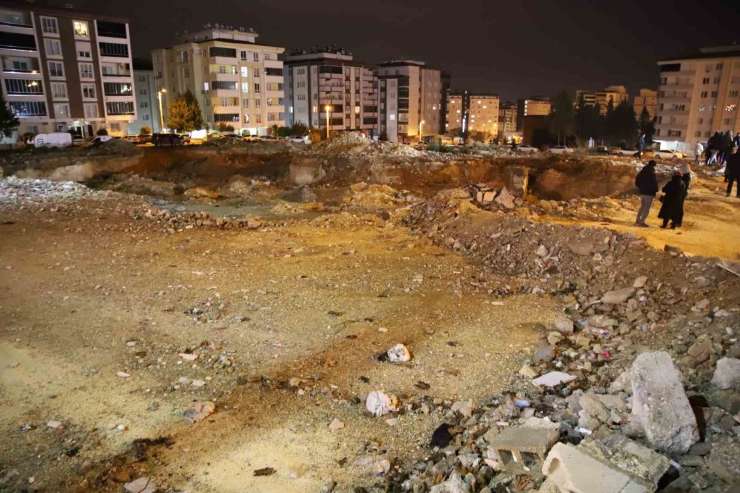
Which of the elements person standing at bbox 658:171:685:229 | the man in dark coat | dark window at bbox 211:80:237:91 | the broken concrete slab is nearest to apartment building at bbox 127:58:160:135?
dark window at bbox 211:80:237:91

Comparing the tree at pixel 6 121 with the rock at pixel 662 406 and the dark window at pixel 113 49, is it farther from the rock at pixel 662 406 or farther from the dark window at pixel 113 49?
the rock at pixel 662 406

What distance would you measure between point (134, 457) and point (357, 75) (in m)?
82.8

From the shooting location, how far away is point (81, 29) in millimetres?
57281

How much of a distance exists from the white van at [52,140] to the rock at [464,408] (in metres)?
42.0

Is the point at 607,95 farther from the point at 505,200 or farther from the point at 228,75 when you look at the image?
the point at 505,200

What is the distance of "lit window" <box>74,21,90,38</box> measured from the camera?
56831mm

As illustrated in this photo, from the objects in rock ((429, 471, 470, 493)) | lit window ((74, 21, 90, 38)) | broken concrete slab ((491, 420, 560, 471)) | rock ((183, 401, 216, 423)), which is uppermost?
lit window ((74, 21, 90, 38))

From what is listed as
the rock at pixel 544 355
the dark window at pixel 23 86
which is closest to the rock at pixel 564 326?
the rock at pixel 544 355

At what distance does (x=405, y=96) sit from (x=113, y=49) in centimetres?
4716

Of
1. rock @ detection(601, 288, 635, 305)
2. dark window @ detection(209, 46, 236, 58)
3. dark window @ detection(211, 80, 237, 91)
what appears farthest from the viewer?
dark window @ detection(211, 80, 237, 91)

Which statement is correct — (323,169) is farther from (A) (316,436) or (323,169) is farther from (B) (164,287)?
(A) (316,436)

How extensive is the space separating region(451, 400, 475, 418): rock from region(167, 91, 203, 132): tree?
6026 cm

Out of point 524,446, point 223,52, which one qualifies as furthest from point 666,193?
point 223,52

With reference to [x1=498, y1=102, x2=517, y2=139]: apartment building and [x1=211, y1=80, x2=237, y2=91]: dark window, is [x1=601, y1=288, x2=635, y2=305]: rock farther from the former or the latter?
[x1=498, y1=102, x2=517, y2=139]: apartment building
